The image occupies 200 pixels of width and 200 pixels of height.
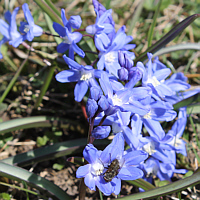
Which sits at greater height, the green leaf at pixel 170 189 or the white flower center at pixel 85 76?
the white flower center at pixel 85 76

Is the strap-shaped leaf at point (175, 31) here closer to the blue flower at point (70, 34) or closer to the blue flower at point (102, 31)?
the blue flower at point (102, 31)

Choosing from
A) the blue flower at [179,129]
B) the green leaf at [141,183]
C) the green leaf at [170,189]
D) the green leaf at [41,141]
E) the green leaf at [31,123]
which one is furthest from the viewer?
the green leaf at [41,141]

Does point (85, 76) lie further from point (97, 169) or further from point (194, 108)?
point (194, 108)

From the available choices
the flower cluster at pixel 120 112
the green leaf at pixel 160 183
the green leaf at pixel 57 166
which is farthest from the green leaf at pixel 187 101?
the green leaf at pixel 57 166

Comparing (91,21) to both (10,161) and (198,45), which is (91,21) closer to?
(198,45)

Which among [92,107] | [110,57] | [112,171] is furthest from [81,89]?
[112,171]

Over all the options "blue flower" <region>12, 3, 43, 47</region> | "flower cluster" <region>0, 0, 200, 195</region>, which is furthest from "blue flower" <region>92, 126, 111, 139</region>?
"blue flower" <region>12, 3, 43, 47</region>

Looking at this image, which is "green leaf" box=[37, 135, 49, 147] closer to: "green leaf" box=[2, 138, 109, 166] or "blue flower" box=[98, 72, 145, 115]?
"green leaf" box=[2, 138, 109, 166]

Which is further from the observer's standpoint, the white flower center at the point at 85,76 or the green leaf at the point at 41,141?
the green leaf at the point at 41,141

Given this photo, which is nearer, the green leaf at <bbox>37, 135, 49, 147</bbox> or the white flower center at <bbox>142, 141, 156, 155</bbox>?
the white flower center at <bbox>142, 141, 156, 155</bbox>

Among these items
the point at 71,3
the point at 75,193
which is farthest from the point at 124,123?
the point at 71,3
